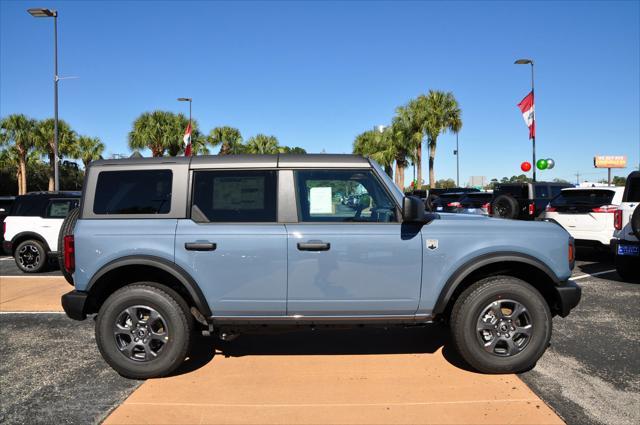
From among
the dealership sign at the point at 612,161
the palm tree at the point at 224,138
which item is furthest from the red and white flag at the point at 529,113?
the dealership sign at the point at 612,161

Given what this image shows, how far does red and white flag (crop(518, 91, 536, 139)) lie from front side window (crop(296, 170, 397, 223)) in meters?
20.9

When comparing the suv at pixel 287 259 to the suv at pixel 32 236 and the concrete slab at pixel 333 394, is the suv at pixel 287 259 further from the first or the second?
the suv at pixel 32 236

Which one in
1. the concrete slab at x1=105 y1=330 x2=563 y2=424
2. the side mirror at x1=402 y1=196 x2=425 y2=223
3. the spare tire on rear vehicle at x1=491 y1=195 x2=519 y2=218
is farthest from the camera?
the spare tire on rear vehicle at x1=491 y1=195 x2=519 y2=218

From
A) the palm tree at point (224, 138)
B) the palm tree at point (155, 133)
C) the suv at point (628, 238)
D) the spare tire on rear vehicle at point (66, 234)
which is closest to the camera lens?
the spare tire on rear vehicle at point (66, 234)

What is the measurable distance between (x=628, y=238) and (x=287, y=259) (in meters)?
6.42

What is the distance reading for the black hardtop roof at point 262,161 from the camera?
12.9 ft

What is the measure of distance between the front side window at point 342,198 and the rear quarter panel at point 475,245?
433mm

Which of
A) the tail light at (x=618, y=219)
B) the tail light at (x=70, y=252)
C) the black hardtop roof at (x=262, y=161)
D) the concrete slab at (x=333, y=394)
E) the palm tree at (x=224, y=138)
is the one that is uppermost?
the palm tree at (x=224, y=138)

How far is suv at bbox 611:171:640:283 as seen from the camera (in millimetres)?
7355

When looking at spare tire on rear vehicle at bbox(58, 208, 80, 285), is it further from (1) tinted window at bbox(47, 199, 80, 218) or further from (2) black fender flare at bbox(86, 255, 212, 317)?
(1) tinted window at bbox(47, 199, 80, 218)

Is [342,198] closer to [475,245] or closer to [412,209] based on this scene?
[412,209]

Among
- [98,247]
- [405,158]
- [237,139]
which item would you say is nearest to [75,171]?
[237,139]

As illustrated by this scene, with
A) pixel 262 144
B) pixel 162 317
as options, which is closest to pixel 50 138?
pixel 262 144

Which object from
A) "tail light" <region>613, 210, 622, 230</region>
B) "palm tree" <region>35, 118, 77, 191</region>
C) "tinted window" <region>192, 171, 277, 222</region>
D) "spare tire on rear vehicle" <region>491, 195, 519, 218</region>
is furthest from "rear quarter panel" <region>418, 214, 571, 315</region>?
"palm tree" <region>35, 118, 77, 191</region>
